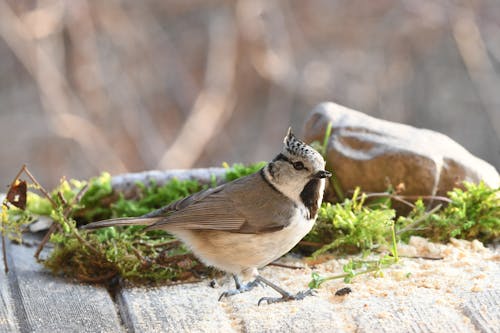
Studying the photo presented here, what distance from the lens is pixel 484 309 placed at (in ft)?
8.06

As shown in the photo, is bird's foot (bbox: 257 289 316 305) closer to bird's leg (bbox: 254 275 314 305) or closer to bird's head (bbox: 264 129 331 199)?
bird's leg (bbox: 254 275 314 305)

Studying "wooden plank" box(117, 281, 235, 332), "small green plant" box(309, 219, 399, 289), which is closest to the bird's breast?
"small green plant" box(309, 219, 399, 289)

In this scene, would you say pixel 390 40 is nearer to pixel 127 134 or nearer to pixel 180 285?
pixel 127 134

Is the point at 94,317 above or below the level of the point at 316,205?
below

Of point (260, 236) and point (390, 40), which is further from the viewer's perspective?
point (390, 40)

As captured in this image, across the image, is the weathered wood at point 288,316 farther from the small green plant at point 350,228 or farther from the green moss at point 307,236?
the small green plant at point 350,228

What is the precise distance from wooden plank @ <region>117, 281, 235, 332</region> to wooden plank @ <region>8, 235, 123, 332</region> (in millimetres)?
62

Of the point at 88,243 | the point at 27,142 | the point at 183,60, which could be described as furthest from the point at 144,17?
the point at 88,243

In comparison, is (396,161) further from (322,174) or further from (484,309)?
(484,309)

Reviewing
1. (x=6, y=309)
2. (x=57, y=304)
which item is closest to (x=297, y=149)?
(x=57, y=304)

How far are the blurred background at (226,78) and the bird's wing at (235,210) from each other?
15.6ft

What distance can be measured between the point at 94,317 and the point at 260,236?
0.67m

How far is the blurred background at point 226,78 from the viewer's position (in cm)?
778

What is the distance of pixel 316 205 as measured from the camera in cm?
286
